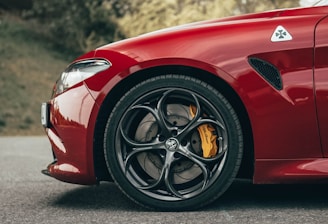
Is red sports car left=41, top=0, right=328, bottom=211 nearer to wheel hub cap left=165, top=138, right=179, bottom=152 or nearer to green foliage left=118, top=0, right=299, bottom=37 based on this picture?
wheel hub cap left=165, top=138, right=179, bottom=152

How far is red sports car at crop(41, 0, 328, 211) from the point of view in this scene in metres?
3.28

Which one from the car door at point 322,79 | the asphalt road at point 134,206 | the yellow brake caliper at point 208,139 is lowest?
the asphalt road at point 134,206

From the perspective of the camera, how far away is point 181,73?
11.3 feet

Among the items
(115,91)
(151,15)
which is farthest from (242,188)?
(151,15)

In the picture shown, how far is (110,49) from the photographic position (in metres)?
3.51

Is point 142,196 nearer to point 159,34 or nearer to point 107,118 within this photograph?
point 107,118

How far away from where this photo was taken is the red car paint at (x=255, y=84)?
3.26 m

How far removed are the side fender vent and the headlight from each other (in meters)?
0.80

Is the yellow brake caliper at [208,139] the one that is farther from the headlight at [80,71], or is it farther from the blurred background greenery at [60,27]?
the blurred background greenery at [60,27]

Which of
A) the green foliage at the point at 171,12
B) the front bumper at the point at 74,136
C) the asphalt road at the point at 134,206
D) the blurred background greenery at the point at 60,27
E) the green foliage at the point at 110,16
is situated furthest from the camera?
the green foliage at the point at 110,16

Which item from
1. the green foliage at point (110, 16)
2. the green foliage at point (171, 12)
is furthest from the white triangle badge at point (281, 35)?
the green foliage at point (110, 16)

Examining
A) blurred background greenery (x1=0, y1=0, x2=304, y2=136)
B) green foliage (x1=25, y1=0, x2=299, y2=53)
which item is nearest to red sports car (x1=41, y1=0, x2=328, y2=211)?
blurred background greenery (x1=0, y1=0, x2=304, y2=136)

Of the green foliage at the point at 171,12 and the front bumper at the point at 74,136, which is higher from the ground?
the green foliage at the point at 171,12

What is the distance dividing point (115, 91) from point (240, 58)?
2.33 ft
